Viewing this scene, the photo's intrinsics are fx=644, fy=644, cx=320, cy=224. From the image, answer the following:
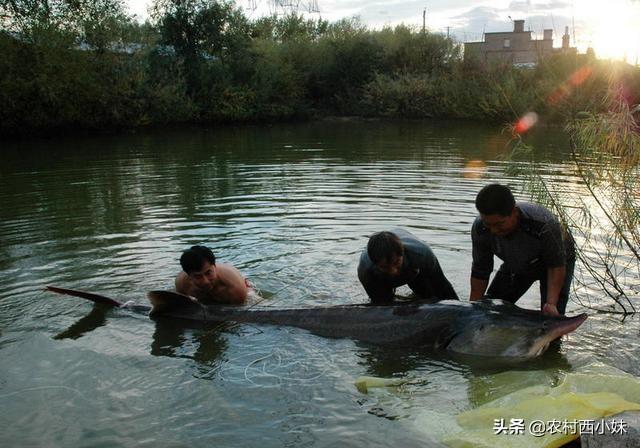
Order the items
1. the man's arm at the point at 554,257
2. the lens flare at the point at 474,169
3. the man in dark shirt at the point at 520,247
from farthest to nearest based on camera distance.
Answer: the lens flare at the point at 474,169, the man's arm at the point at 554,257, the man in dark shirt at the point at 520,247

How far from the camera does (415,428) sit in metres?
5.06

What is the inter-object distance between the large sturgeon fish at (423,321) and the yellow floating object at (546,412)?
63 centimetres

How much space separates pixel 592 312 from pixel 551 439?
11.6 feet

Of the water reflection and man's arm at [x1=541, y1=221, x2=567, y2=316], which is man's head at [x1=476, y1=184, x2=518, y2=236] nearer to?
man's arm at [x1=541, y1=221, x2=567, y2=316]

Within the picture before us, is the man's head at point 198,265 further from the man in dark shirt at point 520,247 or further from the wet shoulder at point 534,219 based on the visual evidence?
the wet shoulder at point 534,219

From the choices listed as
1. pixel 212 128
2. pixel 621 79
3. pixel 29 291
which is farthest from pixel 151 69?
pixel 621 79

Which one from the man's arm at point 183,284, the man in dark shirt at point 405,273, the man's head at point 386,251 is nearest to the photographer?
the man's head at point 386,251

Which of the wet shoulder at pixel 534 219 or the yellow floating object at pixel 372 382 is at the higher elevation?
the wet shoulder at pixel 534 219

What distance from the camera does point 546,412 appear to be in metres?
4.72

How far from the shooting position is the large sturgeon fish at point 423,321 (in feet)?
19.2

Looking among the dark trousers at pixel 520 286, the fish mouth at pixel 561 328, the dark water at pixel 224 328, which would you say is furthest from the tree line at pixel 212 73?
the fish mouth at pixel 561 328

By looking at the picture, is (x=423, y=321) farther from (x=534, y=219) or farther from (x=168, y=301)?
(x=168, y=301)

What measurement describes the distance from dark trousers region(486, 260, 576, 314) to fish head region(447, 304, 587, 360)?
914 mm

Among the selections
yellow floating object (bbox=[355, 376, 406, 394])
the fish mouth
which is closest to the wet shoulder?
the fish mouth
